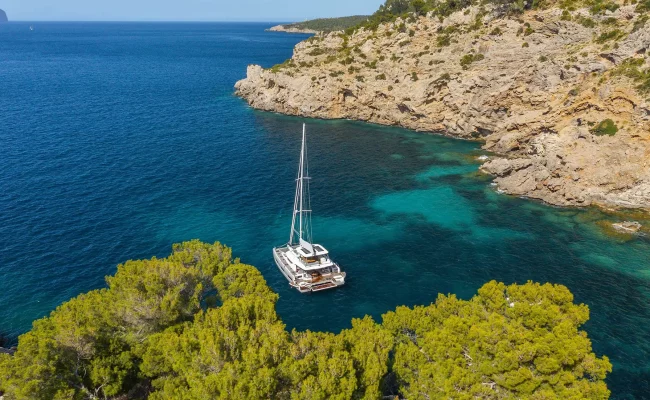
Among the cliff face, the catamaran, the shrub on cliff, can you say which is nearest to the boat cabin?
the catamaran

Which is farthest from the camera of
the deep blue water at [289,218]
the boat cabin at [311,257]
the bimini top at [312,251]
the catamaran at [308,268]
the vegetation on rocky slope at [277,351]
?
the bimini top at [312,251]

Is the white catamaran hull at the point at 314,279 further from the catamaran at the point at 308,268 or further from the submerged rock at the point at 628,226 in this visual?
the submerged rock at the point at 628,226

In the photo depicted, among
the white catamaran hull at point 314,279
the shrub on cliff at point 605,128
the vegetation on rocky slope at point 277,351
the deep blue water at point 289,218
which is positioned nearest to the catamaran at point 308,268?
the white catamaran hull at point 314,279

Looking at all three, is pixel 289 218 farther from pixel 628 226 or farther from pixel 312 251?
pixel 628 226

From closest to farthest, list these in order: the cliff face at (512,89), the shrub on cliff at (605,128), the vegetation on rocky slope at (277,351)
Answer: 1. the vegetation on rocky slope at (277,351)
2. the cliff face at (512,89)
3. the shrub on cliff at (605,128)

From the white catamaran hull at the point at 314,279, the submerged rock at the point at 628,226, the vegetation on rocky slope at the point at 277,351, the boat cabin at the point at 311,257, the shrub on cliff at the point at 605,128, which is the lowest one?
the white catamaran hull at the point at 314,279

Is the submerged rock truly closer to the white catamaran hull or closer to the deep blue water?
the deep blue water
